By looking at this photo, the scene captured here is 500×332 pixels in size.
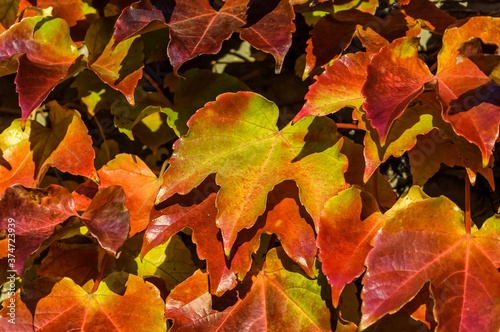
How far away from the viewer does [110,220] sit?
0.94 meters

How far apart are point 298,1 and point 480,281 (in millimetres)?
657

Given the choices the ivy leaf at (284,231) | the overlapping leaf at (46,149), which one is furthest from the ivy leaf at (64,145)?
the ivy leaf at (284,231)

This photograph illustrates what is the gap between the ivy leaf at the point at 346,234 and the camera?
0.85m

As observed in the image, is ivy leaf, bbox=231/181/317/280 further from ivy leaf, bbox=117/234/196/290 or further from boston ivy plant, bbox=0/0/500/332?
ivy leaf, bbox=117/234/196/290

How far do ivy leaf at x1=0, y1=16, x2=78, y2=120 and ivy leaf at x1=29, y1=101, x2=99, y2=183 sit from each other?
121 millimetres

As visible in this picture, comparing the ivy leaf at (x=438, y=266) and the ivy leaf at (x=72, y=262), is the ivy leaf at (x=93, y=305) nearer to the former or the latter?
the ivy leaf at (x=72, y=262)

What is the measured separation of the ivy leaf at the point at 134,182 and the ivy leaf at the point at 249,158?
0.20m

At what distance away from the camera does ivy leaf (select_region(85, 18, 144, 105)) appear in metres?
1.02

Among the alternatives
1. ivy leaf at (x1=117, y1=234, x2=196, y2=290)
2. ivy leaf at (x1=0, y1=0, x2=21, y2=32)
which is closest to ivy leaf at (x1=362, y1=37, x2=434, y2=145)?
ivy leaf at (x1=117, y1=234, x2=196, y2=290)

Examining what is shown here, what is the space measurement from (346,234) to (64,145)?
664 mm

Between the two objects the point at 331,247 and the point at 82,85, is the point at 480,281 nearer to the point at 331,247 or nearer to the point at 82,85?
the point at 331,247

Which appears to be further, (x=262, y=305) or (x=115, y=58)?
(x=115, y=58)

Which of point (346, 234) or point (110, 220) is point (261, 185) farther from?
point (110, 220)
